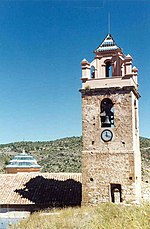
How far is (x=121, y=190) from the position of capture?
13.7 meters

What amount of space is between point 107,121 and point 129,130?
1.12 meters

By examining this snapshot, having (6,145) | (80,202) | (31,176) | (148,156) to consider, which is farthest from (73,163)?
(6,145)

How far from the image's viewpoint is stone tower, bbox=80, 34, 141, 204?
45.2ft

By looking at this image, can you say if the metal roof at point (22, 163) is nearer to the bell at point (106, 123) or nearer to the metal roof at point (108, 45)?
the bell at point (106, 123)

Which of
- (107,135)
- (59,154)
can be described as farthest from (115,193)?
(59,154)

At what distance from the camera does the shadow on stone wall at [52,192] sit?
49.7ft

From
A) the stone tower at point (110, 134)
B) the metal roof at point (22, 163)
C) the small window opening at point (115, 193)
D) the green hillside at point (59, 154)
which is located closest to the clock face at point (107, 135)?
the stone tower at point (110, 134)

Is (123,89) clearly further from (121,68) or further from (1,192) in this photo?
(1,192)

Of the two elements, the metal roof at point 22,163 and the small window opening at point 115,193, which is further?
the metal roof at point 22,163

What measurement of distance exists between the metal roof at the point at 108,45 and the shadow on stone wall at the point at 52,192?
7156mm

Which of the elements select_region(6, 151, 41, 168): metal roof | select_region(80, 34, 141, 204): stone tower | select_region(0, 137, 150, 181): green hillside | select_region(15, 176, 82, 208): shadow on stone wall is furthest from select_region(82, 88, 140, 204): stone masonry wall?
select_region(0, 137, 150, 181): green hillside

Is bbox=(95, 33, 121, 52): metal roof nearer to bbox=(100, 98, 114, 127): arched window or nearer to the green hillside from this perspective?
bbox=(100, 98, 114, 127): arched window

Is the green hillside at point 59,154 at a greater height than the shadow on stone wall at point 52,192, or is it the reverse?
the green hillside at point 59,154

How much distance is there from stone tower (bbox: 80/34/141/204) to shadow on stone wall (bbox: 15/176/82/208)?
1529mm
